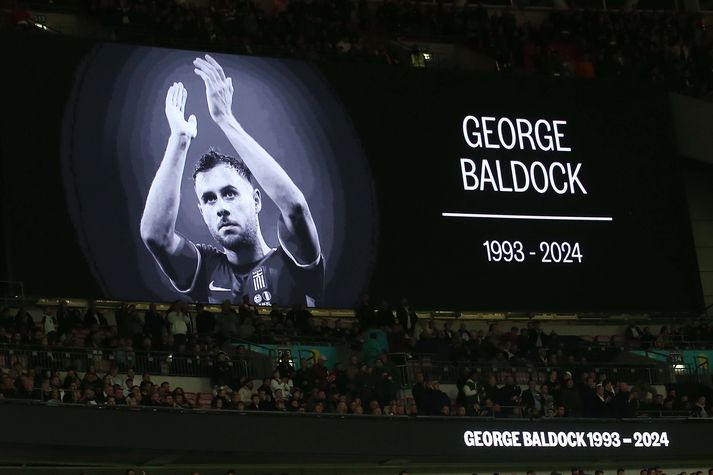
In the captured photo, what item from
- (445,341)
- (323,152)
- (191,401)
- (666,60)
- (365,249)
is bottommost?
(191,401)

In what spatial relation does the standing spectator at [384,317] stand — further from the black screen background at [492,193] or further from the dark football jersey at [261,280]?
the dark football jersey at [261,280]

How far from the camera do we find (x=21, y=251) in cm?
1988

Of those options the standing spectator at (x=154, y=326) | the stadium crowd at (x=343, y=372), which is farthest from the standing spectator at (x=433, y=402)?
the standing spectator at (x=154, y=326)

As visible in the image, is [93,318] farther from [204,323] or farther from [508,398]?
[508,398]

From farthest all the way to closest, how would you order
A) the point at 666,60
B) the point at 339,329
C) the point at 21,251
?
1. the point at 666,60
2. the point at 339,329
3. the point at 21,251

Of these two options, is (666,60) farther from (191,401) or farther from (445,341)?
(191,401)

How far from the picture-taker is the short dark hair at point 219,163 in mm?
21484

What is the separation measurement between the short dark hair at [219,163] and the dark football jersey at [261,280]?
3.41 feet

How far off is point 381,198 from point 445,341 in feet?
7.86

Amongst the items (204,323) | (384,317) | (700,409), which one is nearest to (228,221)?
(204,323)

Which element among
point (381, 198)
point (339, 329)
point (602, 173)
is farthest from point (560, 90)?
point (339, 329)

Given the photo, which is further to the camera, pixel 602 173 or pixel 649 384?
pixel 602 173

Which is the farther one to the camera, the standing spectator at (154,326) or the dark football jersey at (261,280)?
the dark football jersey at (261,280)

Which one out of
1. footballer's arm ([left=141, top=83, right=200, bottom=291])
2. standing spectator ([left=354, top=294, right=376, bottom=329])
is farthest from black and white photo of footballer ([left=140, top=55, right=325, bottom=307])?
standing spectator ([left=354, top=294, right=376, bottom=329])
